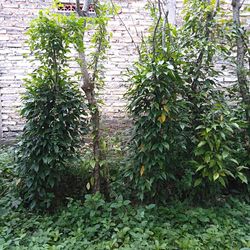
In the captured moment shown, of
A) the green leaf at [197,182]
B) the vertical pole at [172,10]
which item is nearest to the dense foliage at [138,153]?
the green leaf at [197,182]

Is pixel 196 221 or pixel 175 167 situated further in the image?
pixel 175 167

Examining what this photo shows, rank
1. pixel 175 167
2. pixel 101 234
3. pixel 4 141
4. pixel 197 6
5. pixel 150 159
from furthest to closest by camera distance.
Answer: pixel 4 141 < pixel 197 6 < pixel 175 167 < pixel 150 159 < pixel 101 234

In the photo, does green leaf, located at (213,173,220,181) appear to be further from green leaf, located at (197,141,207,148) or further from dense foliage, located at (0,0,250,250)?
green leaf, located at (197,141,207,148)

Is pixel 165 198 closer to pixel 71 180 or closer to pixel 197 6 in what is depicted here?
pixel 71 180

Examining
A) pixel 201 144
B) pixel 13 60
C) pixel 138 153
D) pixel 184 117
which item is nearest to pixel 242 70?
pixel 184 117

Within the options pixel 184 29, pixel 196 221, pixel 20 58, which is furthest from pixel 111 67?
pixel 196 221

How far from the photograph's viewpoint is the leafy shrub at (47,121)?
7.72 feet

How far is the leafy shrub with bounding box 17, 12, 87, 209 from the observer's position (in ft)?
7.72

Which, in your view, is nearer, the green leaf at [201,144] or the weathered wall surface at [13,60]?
the green leaf at [201,144]

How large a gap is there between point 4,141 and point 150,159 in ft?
8.77

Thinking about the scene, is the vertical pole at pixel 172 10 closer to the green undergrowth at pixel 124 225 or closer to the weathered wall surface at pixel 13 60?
the weathered wall surface at pixel 13 60

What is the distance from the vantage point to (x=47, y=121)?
2.40 meters

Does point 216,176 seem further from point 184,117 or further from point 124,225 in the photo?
point 124,225

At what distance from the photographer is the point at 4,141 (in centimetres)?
405
